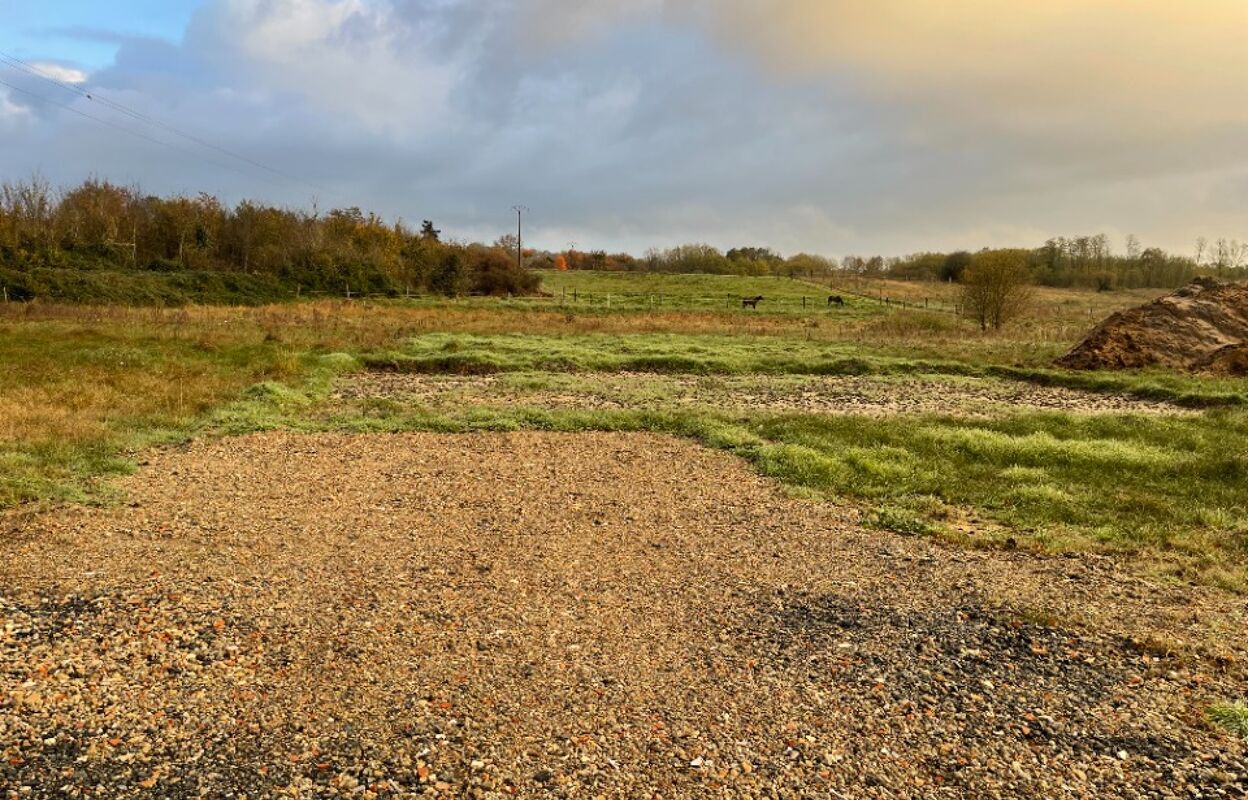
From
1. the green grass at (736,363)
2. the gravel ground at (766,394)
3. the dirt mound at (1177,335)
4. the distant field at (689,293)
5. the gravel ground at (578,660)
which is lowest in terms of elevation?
the gravel ground at (578,660)

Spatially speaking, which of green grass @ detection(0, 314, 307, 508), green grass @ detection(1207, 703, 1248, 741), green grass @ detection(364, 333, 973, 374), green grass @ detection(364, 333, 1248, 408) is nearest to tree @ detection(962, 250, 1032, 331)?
green grass @ detection(364, 333, 1248, 408)

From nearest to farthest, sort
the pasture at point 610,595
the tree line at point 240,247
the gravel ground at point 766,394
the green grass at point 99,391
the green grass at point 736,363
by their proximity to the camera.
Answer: the pasture at point 610,595 < the green grass at point 99,391 < the gravel ground at point 766,394 < the green grass at point 736,363 < the tree line at point 240,247

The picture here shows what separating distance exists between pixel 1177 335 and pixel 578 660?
25.9 m

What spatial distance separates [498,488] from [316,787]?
634 centimetres

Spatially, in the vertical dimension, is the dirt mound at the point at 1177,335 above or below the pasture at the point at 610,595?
above

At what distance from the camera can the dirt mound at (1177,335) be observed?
23.8m

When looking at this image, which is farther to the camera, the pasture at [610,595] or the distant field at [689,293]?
the distant field at [689,293]

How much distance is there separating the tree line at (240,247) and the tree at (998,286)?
3812 cm

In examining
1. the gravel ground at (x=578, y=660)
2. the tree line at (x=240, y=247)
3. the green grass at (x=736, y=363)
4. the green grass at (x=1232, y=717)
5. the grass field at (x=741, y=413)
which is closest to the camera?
the gravel ground at (x=578, y=660)

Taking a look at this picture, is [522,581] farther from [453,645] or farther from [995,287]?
[995,287]

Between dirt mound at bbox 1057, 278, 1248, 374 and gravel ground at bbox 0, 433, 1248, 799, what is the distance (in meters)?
19.5

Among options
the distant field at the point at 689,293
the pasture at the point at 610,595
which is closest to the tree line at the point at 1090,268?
the distant field at the point at 689,293

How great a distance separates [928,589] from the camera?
284 inches

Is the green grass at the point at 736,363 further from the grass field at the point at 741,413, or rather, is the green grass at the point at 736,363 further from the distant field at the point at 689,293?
the distant field at the point at 689,293
